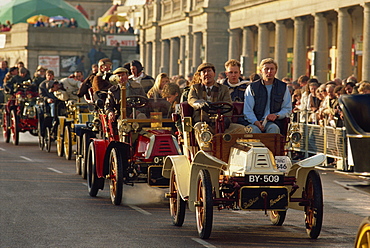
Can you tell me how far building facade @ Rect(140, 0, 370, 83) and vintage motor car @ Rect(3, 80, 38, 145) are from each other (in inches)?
396

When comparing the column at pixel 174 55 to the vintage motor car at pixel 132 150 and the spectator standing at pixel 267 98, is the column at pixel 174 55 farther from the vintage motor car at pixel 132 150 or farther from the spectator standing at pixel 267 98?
the spectator standing at pixel 267 98

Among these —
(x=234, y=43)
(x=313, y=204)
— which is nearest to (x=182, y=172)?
Answer: (x=313, y=204)

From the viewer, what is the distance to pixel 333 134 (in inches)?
839

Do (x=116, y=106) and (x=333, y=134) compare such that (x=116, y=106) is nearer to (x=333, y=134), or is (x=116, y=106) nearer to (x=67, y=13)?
(x=333, y=134)

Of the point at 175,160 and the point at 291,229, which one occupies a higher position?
the point at 175,160

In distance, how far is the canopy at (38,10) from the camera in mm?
114625

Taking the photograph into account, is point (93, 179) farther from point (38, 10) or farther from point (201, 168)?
point (38, 10)

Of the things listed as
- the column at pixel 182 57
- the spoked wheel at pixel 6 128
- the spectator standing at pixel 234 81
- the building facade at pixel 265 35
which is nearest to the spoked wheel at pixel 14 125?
the spoked wheel at pixel 6 128

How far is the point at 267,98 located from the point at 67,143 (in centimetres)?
1124

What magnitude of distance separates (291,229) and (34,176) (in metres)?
7.86

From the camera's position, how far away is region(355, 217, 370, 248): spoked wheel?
8023 mm

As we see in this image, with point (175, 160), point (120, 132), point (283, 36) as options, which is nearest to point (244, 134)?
point (175, 160)

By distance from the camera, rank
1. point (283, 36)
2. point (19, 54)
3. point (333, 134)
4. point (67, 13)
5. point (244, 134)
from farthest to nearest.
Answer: point (67, 13), point (19, 54), point (283, 36), point (333, 134), point (244, 134)

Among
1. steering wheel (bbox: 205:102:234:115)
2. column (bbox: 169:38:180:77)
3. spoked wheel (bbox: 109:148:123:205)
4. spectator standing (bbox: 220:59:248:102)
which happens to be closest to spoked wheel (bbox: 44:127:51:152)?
spectator standing (bbox: 220:59:248:102)
